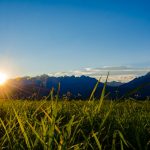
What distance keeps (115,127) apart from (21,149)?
5.67 ft

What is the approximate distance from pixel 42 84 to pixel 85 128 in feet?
8.50

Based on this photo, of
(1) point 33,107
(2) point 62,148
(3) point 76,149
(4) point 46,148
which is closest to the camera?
(2) point 62,148

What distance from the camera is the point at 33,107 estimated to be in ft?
27.9

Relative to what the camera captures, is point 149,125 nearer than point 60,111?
Yes

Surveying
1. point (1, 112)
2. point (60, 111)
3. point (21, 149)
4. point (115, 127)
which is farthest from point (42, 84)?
point (21, 149)

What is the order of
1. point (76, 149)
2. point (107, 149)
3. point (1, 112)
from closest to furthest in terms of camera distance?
point (76, 149) → point (107, 149) → point (1, 112)

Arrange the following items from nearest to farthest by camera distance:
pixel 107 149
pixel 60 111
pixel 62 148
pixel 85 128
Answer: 1. pixel 62 148
2. pixel 107 149
3. pixel 85 128
4. pixel 60 111

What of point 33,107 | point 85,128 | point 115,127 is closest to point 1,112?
point 33,107

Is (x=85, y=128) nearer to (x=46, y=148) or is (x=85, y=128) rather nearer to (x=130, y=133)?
(x=130, y=133)

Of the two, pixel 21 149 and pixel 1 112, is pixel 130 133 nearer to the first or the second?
pixel 21 149

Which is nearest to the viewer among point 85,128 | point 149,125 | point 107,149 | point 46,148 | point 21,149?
point 46,148

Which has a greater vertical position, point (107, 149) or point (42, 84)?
point (42, 84)

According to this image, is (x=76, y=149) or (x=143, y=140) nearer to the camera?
(x=76, y=149)

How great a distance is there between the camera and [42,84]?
715cm
